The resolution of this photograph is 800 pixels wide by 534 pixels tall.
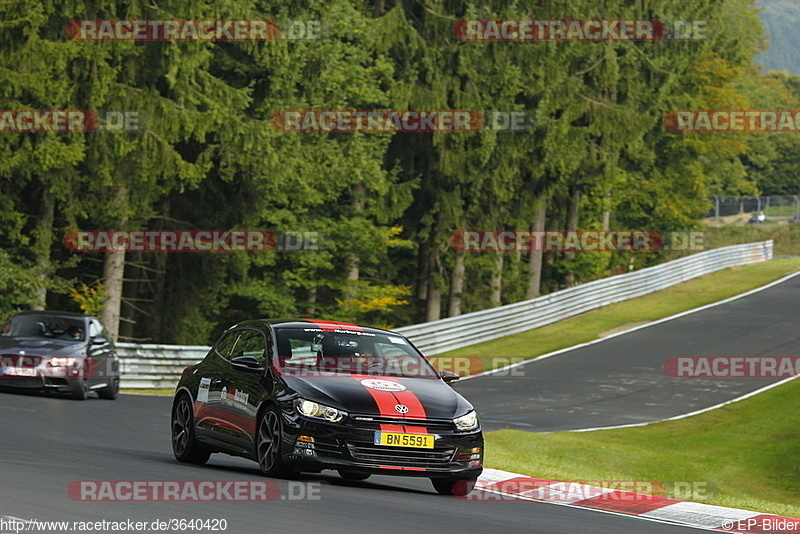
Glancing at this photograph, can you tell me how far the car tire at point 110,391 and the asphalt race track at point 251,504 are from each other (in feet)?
24.7

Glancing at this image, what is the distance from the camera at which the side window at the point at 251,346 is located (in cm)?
1257

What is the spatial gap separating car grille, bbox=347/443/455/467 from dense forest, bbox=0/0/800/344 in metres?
22.0

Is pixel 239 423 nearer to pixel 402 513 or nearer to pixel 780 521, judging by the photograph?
pixel 402 513

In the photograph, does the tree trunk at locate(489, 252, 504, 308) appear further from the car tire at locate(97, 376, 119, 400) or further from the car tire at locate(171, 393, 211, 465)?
the car tire at locate(171, 393, 211, 465)

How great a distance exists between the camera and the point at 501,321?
135 ft

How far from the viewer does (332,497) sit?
1070 cm

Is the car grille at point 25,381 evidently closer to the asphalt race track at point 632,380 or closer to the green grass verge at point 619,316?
the asphalt race track at point 632,380

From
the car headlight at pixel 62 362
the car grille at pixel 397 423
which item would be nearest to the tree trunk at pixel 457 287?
the car headlight at pixel 62 362

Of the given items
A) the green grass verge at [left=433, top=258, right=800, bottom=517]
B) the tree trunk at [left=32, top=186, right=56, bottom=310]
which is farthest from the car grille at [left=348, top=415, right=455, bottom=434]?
the tree trunk at [left=32, top=186, right=56, bottom=310]

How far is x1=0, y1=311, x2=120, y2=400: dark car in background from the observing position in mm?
22109

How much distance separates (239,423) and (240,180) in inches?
1066

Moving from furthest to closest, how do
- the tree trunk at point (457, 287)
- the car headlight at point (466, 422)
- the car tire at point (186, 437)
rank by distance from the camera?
the tree trunk at point (457, 287)
the car tire at point (186, 437)
the car headlight at point (466, 422)

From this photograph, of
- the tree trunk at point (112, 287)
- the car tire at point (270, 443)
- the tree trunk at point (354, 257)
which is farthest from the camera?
the tree trunk at point (354, 257)

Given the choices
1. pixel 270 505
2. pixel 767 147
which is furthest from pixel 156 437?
pixel 767 147
